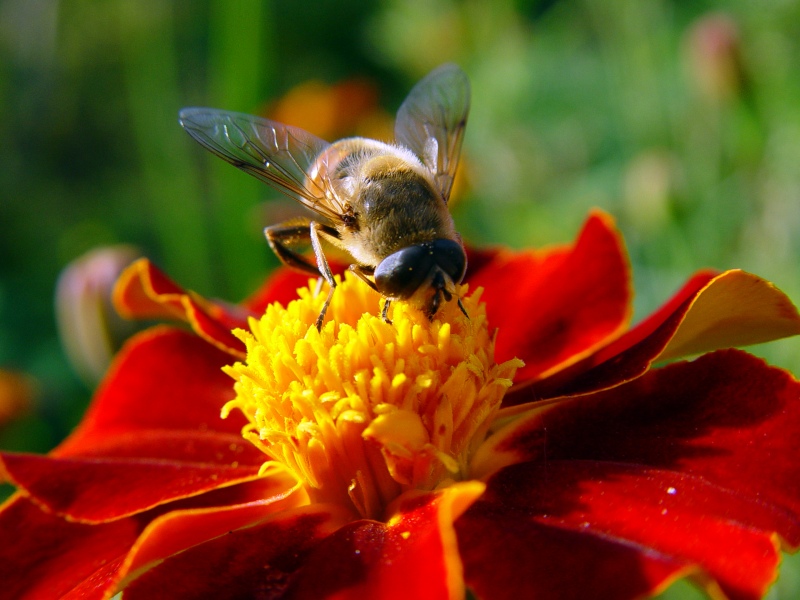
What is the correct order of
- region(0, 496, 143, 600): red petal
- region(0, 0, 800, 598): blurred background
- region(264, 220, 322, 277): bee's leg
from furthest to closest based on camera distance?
region(0, 0, 800, 598): blurred background < region(264, 220, 322, 277): bee's leg < region(0, 496, 143, 600): red petal

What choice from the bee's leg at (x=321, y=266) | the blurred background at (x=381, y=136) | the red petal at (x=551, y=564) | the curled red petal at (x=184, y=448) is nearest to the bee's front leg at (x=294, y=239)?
the bee's leg at (x=321, y=266)

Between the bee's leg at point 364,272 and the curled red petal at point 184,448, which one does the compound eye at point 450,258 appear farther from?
the curled red petal at point 184,448

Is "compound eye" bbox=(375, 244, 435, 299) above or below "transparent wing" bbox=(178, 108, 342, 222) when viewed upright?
below

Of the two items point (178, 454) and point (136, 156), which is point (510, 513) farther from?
point (136, 156)

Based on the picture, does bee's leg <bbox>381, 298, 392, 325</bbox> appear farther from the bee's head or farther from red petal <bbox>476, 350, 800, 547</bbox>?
red petal <bbox>476, 350, 800, 547</bbox>

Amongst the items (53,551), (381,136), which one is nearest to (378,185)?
(53,551)

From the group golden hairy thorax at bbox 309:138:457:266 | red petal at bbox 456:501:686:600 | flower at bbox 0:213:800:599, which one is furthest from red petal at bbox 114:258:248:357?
red petal at bbox 456:501:686:600
